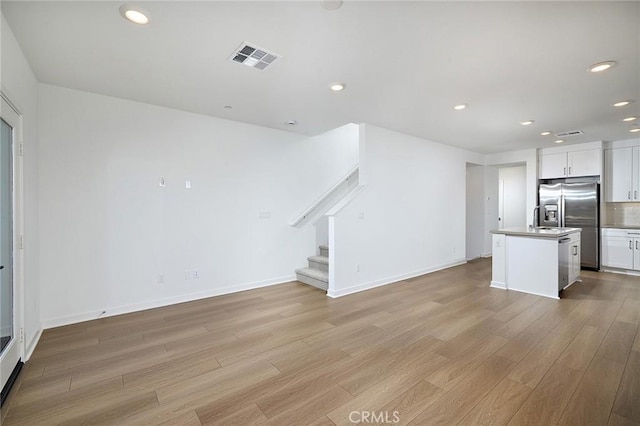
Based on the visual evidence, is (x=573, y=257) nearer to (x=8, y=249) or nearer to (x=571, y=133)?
(x=571, y=133)

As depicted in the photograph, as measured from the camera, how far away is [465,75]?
2.95m

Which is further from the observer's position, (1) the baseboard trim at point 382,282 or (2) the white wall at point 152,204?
(1) the baseboard trim at point 382,282

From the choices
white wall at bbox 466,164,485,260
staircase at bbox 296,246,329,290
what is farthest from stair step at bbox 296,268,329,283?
white wall at bbox 466,164,485,260

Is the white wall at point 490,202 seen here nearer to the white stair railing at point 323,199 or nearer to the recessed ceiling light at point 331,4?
the white stair railing at point 323,199

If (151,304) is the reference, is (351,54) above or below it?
above

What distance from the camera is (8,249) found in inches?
91.8

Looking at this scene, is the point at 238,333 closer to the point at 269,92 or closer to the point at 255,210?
the point at 255,210

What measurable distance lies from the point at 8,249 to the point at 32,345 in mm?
1058

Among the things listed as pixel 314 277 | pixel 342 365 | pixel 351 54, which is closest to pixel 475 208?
pixel 314 277

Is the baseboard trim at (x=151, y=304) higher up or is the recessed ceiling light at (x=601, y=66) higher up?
the recessed ceiling light at (x=601, y=66)

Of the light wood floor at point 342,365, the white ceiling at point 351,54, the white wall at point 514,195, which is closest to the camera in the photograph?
the light wood floor at point 342,365

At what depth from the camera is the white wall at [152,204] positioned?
3.25 metres

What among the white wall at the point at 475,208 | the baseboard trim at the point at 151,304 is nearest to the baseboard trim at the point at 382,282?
the baseboard trim at the point at 151,304

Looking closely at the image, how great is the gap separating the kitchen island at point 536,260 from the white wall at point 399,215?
4.49ft
